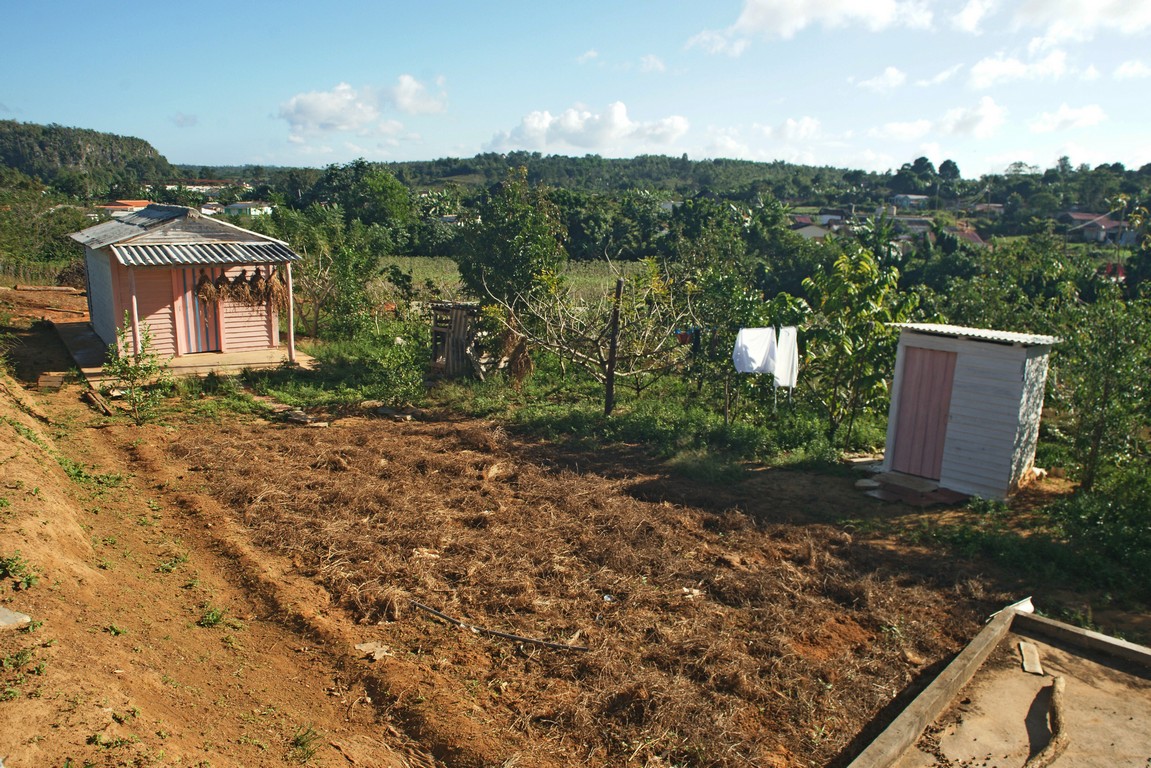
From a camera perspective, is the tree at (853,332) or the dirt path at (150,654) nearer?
the dirt path at (150,654)

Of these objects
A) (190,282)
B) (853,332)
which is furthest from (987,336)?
(190,282)

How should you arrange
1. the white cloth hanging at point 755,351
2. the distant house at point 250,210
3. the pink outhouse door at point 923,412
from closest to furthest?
the pink outhouse door at point 923,412 → the white cloth hanging at point 755,351 → the distant house at point 250,210

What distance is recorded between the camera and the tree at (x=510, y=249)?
14102 millimetres

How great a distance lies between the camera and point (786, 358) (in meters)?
11.1

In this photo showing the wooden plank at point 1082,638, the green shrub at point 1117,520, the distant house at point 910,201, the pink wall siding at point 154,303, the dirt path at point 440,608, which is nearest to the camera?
the dirt path at point 440,608

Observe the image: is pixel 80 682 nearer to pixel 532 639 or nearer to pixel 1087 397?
pixel 532 639

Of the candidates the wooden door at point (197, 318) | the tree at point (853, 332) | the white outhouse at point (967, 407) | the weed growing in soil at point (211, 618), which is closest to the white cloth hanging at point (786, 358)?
the tree at point (853, 332)

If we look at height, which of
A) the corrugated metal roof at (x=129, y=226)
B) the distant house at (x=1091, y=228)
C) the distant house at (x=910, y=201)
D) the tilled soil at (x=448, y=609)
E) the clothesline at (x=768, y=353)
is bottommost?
the tilled soil at (x=448, y=609)

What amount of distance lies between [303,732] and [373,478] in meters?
4.68

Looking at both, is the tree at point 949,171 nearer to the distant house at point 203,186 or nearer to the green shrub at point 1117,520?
the distant house at point 203,186

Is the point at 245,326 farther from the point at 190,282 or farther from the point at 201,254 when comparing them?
the point at 201,254

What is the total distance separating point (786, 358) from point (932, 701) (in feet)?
21.9

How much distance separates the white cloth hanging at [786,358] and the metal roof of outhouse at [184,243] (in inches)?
347

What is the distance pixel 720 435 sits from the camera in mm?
11172
